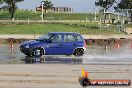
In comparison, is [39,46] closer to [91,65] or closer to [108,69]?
[91,65]

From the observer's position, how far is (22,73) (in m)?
17.9

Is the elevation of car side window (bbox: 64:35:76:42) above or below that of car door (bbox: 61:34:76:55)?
above

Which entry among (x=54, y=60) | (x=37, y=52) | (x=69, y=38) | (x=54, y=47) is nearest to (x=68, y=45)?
(x=69, y=38)

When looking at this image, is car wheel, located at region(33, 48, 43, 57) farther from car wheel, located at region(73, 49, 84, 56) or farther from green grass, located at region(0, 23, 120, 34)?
green grass, located at region(0, 23, 120, 34)

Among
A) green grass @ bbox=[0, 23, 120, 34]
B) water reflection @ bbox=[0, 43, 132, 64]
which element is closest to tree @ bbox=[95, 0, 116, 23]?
green grass @ bbox=[0, 23, 120, 34]

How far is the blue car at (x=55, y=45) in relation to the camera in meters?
26.2

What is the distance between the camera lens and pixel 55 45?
2662 centimetres

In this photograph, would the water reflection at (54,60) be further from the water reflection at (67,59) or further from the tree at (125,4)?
the tree at (125,4)

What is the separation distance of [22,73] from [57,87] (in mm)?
3661

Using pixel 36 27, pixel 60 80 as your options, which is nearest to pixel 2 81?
pixel 60 80

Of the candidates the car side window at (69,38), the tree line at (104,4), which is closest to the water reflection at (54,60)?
the car side window at (69,38)

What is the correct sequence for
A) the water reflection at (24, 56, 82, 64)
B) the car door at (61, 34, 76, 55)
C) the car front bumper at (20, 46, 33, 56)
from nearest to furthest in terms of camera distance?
the water reflection at (24, 56, 82, 64) < the car front bumper at (20, 46, 33, 56) < the car door at (61, 34, 76, 55)

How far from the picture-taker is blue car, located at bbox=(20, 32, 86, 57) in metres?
26.2

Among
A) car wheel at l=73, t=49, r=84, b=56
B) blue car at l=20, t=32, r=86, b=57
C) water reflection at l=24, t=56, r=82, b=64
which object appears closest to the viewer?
water reflection at l=24, t=56, r=82, b=64
